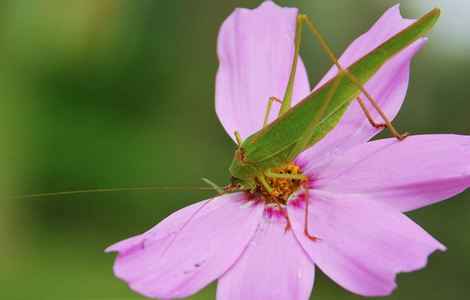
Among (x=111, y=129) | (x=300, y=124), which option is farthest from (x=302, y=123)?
(x=111, y=129)

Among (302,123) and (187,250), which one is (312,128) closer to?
(302,123)

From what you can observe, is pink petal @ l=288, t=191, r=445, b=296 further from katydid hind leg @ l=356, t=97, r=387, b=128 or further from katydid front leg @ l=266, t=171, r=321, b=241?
katydid hind leg @ l=356, t=97, r=387, b=128

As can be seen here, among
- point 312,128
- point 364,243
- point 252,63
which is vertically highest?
point 252,63

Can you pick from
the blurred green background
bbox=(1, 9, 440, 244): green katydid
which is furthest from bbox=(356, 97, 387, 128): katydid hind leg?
the blurred green background

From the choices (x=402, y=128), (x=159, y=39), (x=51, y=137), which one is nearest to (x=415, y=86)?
(x=402, y=128)

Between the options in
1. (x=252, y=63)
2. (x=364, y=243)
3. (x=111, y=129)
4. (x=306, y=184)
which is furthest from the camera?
(x=111, y=129)

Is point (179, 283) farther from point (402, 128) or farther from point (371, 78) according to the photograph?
point (402, 128)
